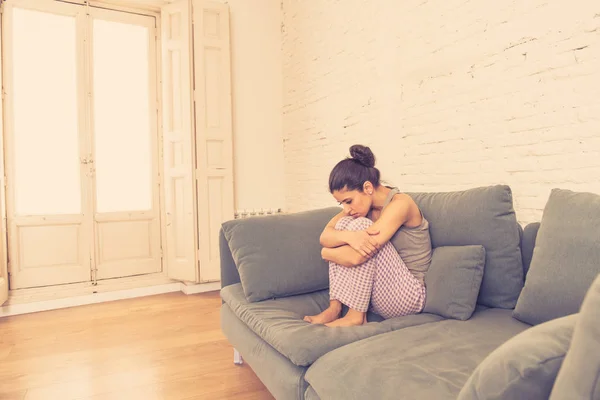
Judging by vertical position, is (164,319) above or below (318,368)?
below

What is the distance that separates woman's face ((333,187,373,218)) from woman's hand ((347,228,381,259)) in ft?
0.58

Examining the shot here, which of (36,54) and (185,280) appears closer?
(36,54)

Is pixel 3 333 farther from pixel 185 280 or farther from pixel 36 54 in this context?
pixel 36 54

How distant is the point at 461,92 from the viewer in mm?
2406

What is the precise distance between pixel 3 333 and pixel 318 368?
2698 millimetres

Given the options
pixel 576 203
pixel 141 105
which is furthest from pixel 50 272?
pixel 576 203

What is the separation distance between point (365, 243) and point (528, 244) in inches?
27.4

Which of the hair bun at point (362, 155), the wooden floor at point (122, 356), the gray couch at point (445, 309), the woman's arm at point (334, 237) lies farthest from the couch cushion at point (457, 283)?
the wooden floor at point (122, 356)

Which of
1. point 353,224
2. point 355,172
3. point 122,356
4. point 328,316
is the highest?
point 355,172

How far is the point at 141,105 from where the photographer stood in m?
4.12

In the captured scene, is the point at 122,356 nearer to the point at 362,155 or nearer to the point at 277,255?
the point at 277,255

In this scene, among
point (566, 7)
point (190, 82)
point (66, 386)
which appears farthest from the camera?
point (190, 82)

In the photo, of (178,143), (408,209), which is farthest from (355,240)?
(178,143)

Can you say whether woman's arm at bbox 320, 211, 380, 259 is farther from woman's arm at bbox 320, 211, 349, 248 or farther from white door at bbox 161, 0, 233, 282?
white door at bbox 161, 0, 233, 282
